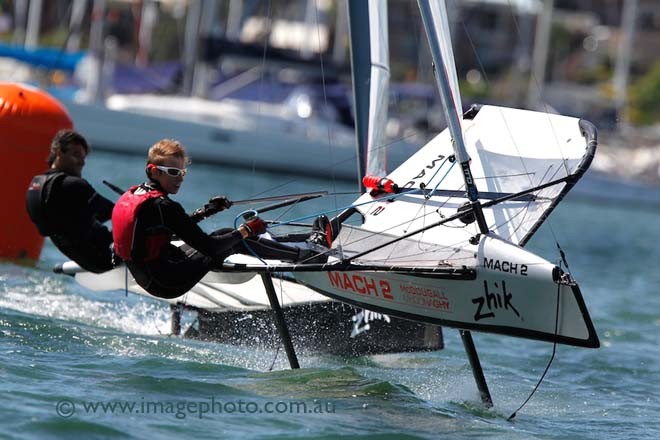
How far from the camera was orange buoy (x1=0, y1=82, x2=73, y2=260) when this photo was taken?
8.72m

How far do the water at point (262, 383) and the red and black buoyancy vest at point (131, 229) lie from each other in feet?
1.87

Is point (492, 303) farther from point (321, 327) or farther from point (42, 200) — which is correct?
point (42, 200)

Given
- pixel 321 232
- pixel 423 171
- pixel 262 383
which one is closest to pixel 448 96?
pixel 423 171

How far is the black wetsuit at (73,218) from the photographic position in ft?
22.1

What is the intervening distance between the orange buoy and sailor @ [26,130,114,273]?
1.95 m

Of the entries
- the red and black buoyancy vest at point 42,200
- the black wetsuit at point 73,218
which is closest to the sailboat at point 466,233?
the black wetsuit at point 73,218

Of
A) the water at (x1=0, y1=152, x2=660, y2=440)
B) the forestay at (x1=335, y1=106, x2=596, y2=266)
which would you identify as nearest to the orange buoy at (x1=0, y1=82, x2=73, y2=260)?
the water at (x1=0, y1=152, x2=660, y2=440)

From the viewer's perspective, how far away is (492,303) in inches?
211

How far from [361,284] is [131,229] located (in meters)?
1.13

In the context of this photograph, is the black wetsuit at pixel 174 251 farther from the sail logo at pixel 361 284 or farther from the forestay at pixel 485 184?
the forestay at pixel 485 184

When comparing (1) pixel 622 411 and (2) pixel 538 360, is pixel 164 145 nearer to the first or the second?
(1) pixel 622 411

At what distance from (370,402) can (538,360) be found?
7.98 ft

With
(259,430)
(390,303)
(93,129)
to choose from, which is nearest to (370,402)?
(390,303)

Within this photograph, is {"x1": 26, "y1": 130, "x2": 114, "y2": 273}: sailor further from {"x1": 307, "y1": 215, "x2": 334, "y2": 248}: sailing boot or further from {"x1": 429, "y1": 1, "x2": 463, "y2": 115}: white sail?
{"x1": 429, "y1": 1, "x2": 463, "y2": 115}: white sail
